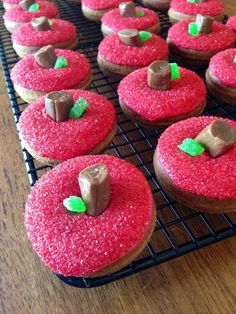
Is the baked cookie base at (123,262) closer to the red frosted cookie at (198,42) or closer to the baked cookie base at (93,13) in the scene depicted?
the red frosted cookie at (198,42)

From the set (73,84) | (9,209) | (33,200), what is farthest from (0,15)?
(33,200)

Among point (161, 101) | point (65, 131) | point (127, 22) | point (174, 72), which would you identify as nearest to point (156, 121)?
point (161, 101)

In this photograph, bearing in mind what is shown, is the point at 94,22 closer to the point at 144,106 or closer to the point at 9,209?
the point at 144,106

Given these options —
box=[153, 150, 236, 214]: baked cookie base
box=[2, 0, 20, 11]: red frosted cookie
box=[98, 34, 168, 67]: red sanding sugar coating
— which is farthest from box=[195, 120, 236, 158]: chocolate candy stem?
box=[2, 0, 20, 11]: red frosted cookie

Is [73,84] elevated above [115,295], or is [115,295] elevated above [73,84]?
[73,84]

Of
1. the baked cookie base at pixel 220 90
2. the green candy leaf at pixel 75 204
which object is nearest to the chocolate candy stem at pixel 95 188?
the green candy leaf at pixel 75 204

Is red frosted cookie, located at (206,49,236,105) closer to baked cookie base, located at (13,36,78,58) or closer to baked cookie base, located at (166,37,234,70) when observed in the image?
baked cookie base, located at (166,37,234,70)
